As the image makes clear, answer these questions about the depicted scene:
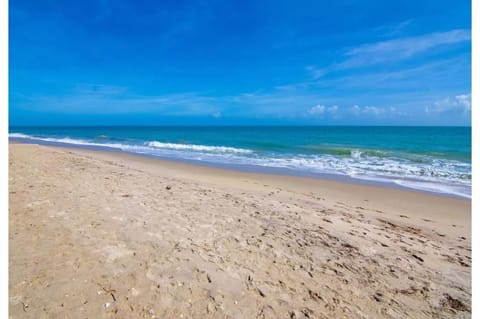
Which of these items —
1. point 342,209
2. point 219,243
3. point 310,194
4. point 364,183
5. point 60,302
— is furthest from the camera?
point 364,183

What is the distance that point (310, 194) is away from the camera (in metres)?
7.94

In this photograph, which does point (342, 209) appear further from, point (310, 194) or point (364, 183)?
point (364, 183)

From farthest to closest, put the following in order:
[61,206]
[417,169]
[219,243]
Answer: [417,169], [61,206], [219,243]

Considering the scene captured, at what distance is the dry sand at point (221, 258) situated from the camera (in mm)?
2596

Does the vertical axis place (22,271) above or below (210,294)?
above

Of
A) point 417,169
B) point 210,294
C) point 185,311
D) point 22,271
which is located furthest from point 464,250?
point 417,169

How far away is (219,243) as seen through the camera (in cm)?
388

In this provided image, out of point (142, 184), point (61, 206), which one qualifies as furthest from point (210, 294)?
point (142, 184)

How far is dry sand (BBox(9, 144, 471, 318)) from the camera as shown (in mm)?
2596

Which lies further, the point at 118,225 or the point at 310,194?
the point at 310,194

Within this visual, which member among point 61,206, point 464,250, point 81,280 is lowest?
point 464,250

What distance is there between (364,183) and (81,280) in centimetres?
954

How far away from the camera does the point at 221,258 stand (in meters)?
3.45

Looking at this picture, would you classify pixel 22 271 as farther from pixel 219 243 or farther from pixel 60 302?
pixel 219 243
